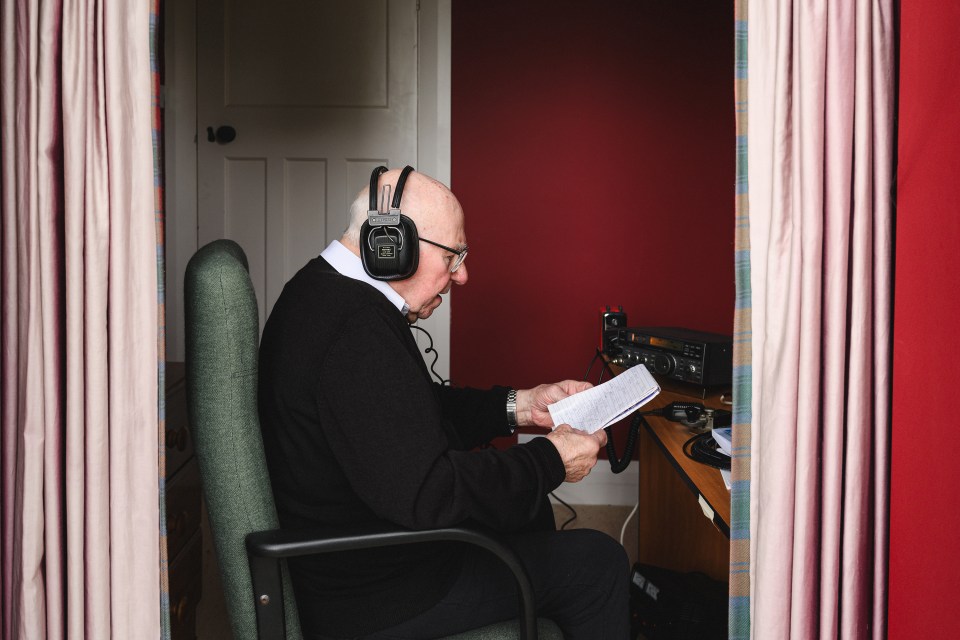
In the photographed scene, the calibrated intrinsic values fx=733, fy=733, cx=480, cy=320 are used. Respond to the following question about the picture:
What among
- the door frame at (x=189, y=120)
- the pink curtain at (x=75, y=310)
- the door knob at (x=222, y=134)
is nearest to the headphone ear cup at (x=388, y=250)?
the pink curtain at (x=75, y=310)

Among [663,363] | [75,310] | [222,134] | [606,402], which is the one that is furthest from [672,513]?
[222,134]

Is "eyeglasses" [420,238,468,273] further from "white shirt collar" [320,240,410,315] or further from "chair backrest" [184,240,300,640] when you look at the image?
"chair backrest" [184,240,300,640]

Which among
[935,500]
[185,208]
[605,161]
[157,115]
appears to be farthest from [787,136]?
[185,208]

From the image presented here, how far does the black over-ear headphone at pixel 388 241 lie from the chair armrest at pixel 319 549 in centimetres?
45

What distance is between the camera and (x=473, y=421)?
173 centimetres

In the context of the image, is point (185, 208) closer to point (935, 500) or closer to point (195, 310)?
point (195, 310)

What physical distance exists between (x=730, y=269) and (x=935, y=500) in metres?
2.29

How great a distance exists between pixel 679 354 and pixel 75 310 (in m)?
1.47

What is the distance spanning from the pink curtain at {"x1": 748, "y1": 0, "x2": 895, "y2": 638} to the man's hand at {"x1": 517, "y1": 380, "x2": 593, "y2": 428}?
756mm

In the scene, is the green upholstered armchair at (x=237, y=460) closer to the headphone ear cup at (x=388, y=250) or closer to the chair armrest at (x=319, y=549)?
the chair armrest at (x=319, y=549)

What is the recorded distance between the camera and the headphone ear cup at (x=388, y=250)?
1.29m

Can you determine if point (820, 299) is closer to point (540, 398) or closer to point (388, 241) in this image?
point (388, 241)

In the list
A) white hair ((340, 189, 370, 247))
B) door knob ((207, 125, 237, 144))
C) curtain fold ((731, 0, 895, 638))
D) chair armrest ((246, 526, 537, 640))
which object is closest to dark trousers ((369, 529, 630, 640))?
chair armrest ((246, 526, 537, 640))

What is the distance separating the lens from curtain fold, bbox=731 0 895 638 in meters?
0.94
